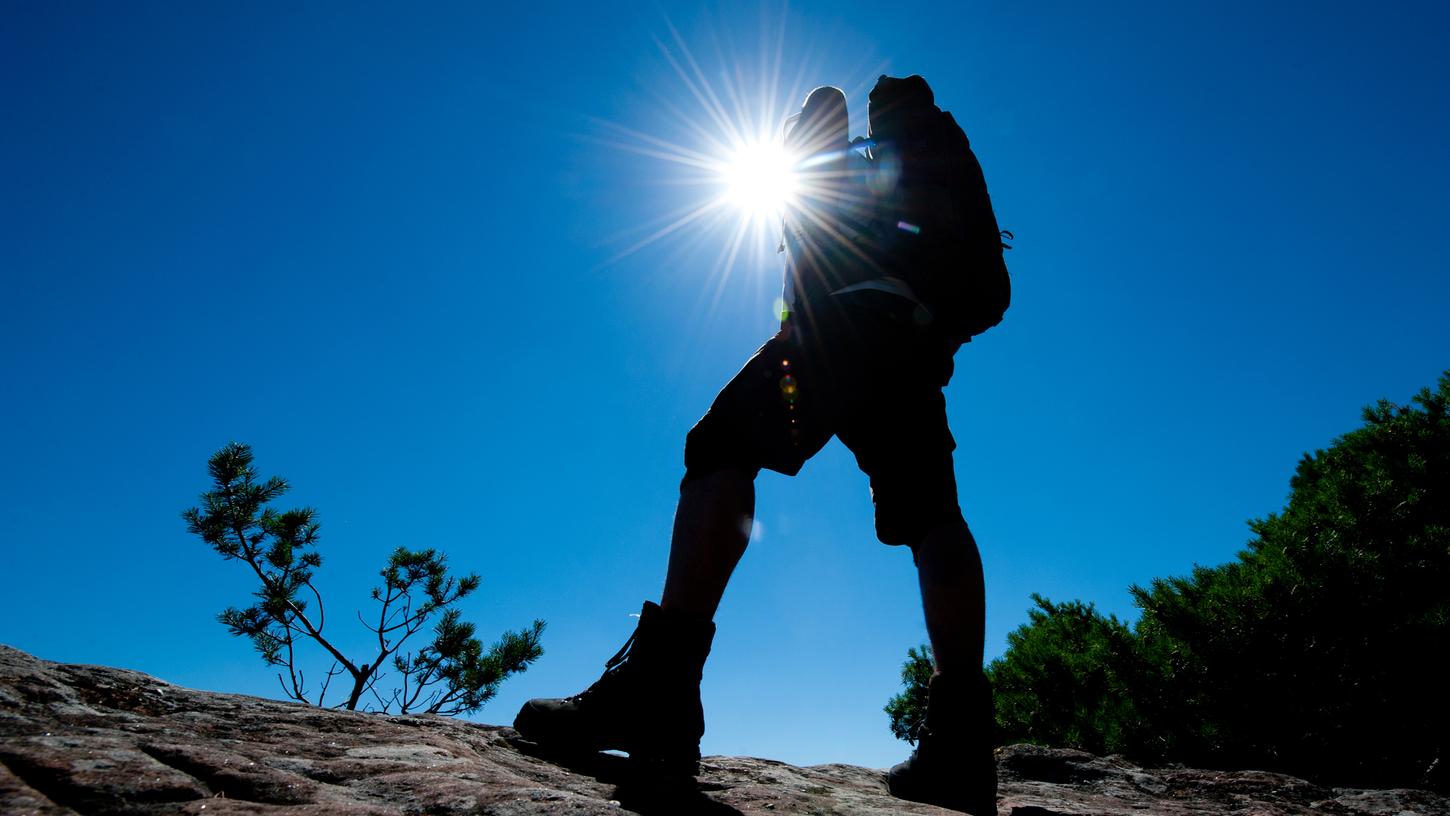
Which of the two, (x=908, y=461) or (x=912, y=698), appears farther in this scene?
(x=912, y=698)

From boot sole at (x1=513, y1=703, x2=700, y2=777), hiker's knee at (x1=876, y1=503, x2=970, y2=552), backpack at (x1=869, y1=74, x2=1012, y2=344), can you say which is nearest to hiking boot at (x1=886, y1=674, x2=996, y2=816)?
hiker's knee at (x1=876, y1=503, x2=970, y2=552)

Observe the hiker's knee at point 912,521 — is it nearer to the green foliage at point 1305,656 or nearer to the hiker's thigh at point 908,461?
the hiker's thigh at point 908,461

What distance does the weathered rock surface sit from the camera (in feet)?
2.77

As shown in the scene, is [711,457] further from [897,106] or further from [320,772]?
[897,106]

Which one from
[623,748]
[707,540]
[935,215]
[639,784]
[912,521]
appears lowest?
[639,784]

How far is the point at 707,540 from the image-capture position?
1679mm

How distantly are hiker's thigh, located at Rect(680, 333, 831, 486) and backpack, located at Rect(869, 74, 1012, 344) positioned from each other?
1.59 feet

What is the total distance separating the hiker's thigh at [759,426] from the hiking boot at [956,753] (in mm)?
719

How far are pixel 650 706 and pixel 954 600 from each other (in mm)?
860

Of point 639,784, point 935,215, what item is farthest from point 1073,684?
point 639,784

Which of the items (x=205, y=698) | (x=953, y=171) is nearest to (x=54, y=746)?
(x=205, y=698)

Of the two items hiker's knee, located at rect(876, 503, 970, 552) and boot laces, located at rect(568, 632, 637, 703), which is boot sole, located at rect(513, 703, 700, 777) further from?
hiker's knee, located at rect(876, 503, 970, 552)

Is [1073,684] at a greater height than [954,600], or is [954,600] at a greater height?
[1073,684]

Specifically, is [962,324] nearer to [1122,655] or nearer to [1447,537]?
[1122,655]
